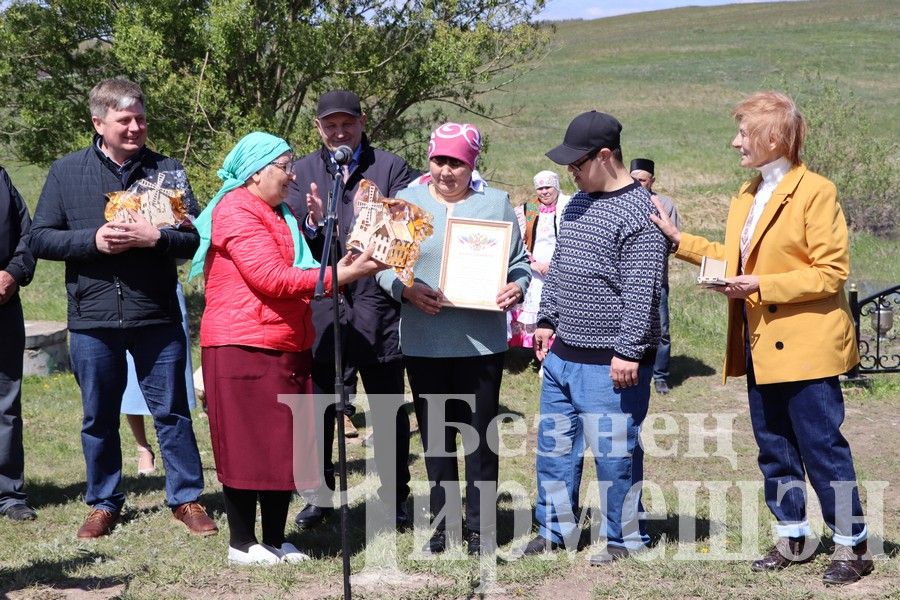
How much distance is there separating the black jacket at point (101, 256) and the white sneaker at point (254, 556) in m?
1.33

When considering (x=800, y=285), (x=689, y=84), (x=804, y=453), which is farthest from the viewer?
(x=689, y=84)

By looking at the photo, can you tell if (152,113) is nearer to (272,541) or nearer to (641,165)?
(641,165)

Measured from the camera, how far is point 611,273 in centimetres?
512

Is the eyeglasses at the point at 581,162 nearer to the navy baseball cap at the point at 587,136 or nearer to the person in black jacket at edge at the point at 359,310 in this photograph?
the navy baseball cap at the point at 587,136

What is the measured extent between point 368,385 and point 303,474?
2.47 feet

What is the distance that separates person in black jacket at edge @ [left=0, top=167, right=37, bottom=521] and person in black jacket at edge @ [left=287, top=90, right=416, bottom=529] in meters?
1.66

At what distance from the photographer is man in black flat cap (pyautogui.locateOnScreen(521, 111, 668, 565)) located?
506 centimetres

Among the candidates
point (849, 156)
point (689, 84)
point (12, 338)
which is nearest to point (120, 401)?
point (12, 338)

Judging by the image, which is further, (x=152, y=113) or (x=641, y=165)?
(x=152, y=113)

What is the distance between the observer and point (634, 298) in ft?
16.6

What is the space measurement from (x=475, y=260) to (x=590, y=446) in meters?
1.06

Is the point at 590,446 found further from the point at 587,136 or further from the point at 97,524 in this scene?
the point at 97,524

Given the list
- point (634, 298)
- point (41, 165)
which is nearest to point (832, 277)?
point (634, 298)

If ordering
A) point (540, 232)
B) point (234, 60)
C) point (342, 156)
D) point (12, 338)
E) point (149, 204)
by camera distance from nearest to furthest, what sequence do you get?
1. point (342, 156)
2. point (149, 204)
3. point (12, 338)
4. point (540, 232)
5. point (234, 60)
